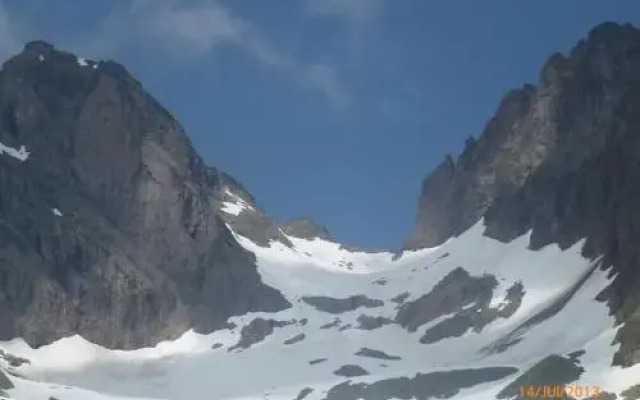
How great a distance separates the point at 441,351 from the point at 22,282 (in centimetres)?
7020

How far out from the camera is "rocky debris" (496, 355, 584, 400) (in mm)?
131000

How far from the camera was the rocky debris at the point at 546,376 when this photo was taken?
131m

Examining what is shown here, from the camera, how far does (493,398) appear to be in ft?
449

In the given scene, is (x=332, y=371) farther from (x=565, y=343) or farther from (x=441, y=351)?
(x=565, y=343)

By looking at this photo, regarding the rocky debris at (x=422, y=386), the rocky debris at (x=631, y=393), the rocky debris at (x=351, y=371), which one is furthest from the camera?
the rocky debris at (x=351, y=371)

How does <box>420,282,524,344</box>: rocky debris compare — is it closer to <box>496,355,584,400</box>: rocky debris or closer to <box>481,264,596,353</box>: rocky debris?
<box>481,264,596,353</box>: rocky debris

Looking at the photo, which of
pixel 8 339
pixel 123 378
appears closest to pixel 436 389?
pixel 123 378

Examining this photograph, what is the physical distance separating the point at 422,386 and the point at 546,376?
34309 millimetres

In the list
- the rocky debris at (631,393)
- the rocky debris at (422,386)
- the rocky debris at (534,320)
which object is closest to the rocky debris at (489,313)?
the rocky debris at (534,320)
